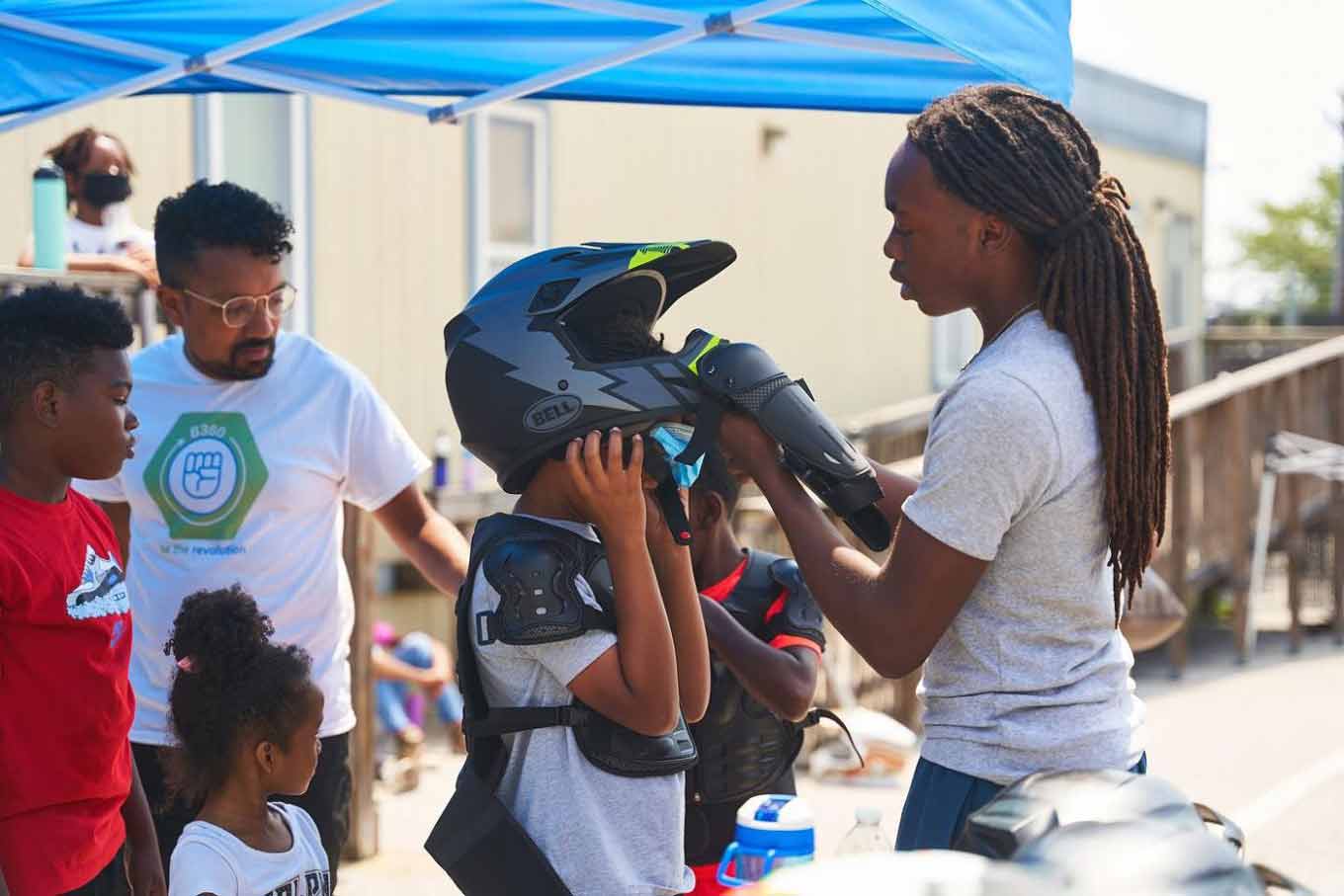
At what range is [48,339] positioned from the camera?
121 inches

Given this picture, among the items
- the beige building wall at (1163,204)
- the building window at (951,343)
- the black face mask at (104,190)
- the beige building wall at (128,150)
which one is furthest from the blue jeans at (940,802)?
the beige building wall at (1163,204)

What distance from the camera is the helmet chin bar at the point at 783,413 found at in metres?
2.51

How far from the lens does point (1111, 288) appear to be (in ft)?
8.40

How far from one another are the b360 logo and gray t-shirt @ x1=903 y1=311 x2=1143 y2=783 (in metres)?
0.53

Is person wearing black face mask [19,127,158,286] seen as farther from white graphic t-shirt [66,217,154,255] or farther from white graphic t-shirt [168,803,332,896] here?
white graphic t-shirt [168,803,332,896]

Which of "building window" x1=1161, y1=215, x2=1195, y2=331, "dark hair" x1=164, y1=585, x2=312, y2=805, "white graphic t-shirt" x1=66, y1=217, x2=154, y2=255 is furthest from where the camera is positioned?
"building window" x1=1161, y1=215, x2=1195, y2=331

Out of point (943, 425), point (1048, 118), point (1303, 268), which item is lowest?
point (1303, 268)

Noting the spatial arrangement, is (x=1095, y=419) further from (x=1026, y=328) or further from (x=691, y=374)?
(x=691, y=374)

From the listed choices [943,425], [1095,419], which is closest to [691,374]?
[943,425]

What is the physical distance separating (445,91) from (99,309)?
1.73m

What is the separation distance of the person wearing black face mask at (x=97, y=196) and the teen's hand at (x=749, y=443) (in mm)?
3911

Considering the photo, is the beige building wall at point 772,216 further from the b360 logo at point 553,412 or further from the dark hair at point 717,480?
the b360 logo at point 553,412

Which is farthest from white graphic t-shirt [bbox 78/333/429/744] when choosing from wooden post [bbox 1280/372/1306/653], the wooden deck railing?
wooden post [bbox 1280/372/1306/653]

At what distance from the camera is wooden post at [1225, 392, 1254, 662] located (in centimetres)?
1178
